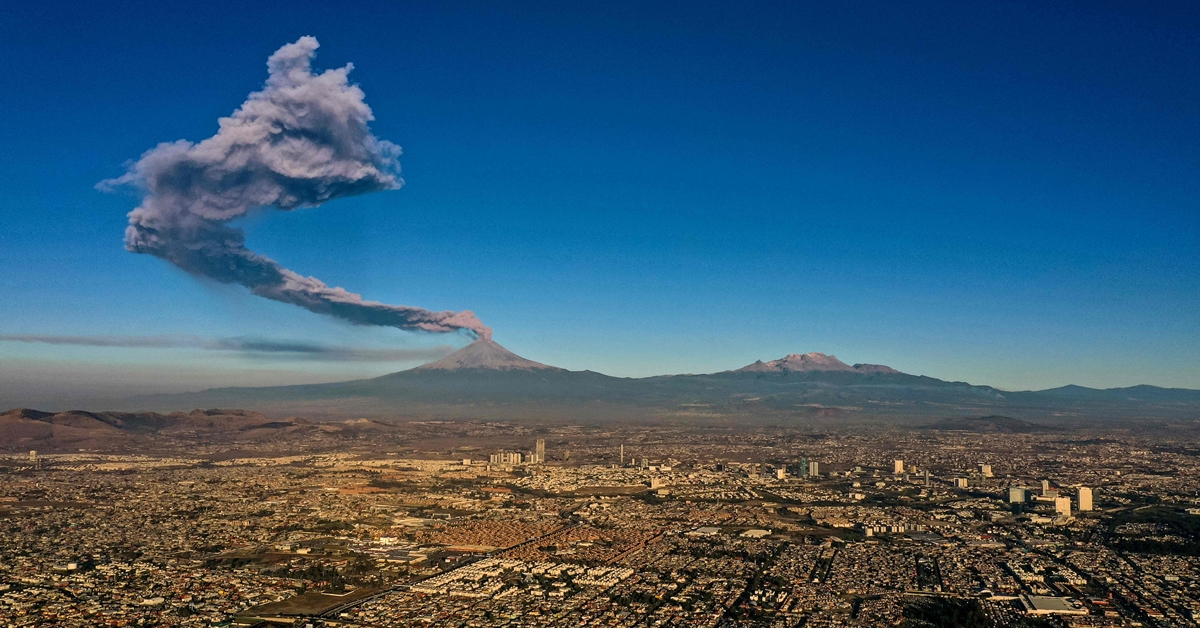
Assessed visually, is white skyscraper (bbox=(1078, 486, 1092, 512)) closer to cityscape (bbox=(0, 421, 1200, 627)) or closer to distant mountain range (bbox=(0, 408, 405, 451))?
cityscape (bbox=(0, 421, 1200, 627))

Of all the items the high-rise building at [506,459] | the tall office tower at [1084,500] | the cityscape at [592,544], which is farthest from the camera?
the high-rise building at [506,459]

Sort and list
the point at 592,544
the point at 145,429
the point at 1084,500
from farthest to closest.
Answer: the point at 145,429
the point at 1084,500
the point at 592,544

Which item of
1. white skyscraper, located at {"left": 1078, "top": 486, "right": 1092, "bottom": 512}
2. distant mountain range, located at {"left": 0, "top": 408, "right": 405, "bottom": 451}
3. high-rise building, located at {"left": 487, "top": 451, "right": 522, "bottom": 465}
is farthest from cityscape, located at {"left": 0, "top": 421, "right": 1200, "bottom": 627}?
distant mountain range, located at {"left": 0, "top": 408, "right": 405, "bottom": 451}

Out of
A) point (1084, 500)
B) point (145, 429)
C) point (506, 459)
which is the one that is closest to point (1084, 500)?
point (1084, 500)

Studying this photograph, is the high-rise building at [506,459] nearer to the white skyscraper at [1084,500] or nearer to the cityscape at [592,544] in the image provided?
the cityscape at [592,544]

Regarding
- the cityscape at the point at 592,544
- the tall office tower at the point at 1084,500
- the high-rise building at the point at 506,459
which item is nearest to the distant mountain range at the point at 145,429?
the cityscape at the point at 592,544

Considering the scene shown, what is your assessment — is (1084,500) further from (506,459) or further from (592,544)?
(506,459)

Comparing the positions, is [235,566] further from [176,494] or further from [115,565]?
[176,494]

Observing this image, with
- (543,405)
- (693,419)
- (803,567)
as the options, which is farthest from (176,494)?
(543,405)

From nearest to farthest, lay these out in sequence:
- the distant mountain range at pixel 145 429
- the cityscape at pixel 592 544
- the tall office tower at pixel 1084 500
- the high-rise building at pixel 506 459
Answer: the cityscape at pixel 592 544
the tall office tower at pixel 1084 500
the high-rise building at pixel 506 459
the distant mountain range at pixel 145 429

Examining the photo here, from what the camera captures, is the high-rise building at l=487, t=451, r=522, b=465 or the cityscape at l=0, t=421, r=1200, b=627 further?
the high-rise building at l=487, t=451, r=522, b=465

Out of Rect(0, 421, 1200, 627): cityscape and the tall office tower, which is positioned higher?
the tall office tower
